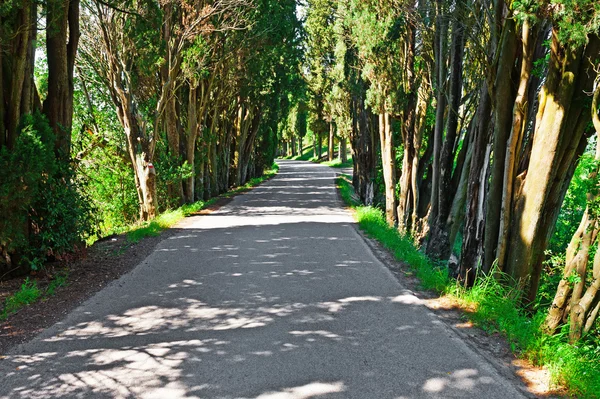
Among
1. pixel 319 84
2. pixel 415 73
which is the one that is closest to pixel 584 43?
→ pixel 415 73

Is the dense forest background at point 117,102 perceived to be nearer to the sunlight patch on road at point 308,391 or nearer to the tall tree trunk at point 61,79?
the tall tree trunk at point 61,79

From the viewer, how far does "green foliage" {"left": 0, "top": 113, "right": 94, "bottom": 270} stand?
6.82 m

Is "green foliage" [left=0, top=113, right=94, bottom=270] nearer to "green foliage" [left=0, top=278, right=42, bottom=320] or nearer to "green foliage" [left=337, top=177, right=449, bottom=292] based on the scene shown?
"green foliage" [left=0, top=278, right=42, bottom=320]

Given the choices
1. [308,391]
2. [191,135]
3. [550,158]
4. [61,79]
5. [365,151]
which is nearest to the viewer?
[308,391]

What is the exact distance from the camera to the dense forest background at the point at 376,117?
5.57m

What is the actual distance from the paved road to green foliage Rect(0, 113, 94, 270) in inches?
53.0

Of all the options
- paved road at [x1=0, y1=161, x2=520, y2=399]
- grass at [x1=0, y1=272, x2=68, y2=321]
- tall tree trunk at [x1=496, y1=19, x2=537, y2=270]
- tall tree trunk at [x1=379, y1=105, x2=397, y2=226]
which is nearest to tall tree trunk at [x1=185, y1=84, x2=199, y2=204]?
tall tree trunk at [x1=379, y1=105, x2=397, y2=226]

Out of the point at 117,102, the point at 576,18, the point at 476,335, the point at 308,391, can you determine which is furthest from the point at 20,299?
the point at 117,102

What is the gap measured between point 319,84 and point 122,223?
17401 millimetres

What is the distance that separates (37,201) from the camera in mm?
7656

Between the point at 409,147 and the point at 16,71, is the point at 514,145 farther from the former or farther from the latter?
the point at 409,147

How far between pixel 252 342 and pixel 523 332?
109 inches

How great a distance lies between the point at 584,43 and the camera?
5023 millimetres

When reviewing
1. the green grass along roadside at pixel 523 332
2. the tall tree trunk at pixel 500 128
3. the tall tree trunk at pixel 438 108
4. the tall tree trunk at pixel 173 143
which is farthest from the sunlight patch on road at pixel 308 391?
the tall tree trunk at pixel 173 143
